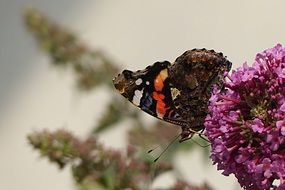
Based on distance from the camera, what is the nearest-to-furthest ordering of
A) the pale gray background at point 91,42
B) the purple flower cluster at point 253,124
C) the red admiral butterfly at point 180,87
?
the purple flower cluster at point 253,124, the red admiral butterfly at point 180,87, the pale gray background at point 91,42

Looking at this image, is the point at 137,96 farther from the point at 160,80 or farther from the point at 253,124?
the point at 253,124

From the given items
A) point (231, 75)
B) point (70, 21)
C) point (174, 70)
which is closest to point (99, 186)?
point (174, 70)

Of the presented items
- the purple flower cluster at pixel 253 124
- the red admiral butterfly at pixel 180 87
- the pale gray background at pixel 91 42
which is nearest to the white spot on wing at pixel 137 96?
the red admiral butterfly at pixel 180 87

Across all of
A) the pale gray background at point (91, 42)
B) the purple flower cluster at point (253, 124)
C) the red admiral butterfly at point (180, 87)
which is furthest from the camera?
the pale gray background at point (91, 42)

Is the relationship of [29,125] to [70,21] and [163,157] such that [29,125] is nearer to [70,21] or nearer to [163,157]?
[70,21]

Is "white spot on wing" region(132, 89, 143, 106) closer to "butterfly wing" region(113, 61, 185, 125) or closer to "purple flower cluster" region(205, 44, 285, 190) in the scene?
"butterfly wing" region(113, 61, 185, 125)

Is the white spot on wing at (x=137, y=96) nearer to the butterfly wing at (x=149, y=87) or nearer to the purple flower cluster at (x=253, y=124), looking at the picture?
the butterfly wing at (x=149, y=87)

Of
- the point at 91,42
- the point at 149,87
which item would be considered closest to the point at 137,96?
the point at 149,87
